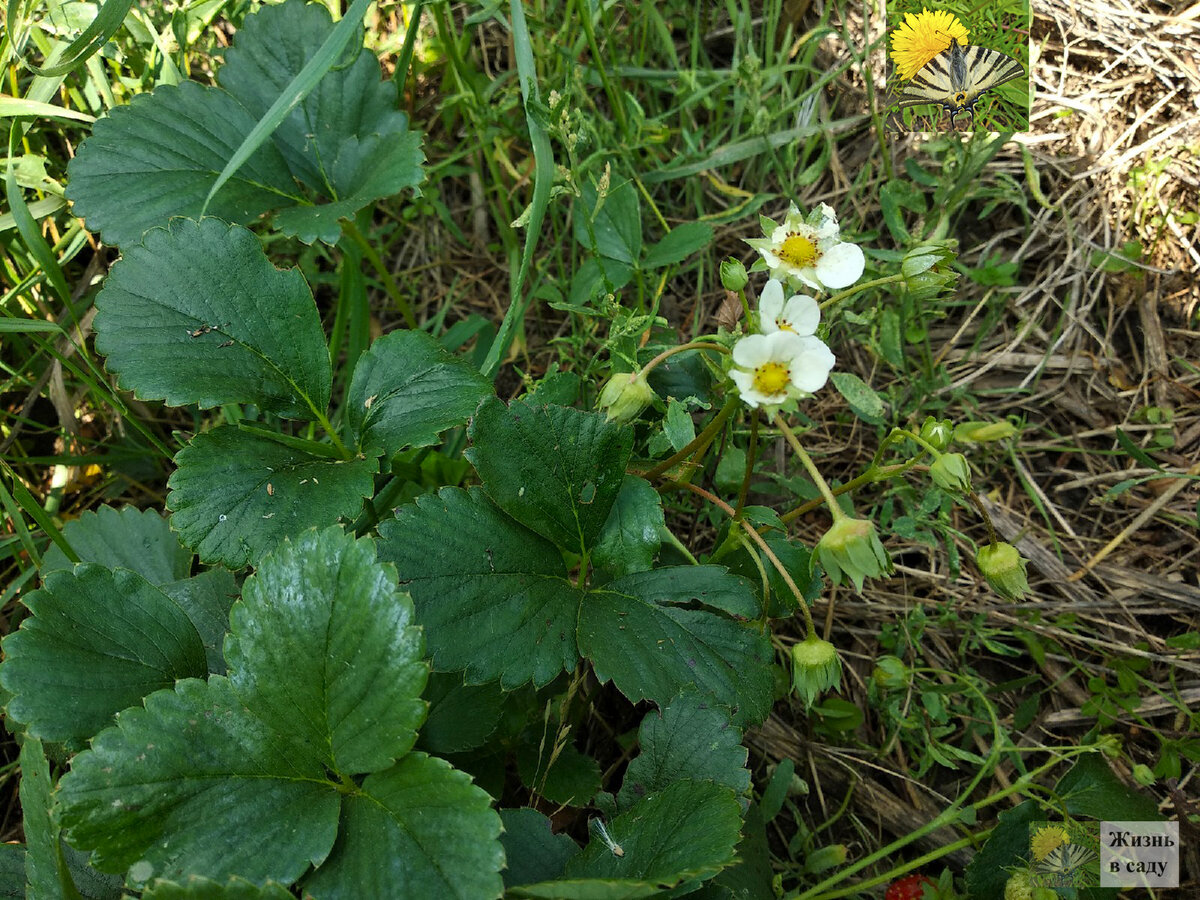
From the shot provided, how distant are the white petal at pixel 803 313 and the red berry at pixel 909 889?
1.06m

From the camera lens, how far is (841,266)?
1.51 m

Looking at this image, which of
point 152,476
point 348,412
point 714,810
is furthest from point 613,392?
point 152,476

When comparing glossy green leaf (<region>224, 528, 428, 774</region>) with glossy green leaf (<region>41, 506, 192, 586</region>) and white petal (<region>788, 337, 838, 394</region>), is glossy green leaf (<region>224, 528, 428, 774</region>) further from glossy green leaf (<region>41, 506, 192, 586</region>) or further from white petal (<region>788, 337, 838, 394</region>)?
white petal (<region>788, 337, 838, 394</region>)

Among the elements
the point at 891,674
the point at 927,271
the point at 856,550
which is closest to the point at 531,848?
the point at 856,550

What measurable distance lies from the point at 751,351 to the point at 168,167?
132 centimetres

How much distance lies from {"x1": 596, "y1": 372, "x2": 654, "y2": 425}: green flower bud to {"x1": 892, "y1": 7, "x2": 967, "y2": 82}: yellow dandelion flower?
94 cm

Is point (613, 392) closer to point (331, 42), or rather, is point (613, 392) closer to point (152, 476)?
point (331, 42)

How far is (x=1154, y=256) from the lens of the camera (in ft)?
7.88

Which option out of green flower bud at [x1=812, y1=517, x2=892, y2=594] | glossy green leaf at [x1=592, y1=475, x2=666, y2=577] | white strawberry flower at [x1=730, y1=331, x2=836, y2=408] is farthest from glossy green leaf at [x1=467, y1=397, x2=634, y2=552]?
green flower bud at [x1=812, y1=517, x2=892, y2=594]

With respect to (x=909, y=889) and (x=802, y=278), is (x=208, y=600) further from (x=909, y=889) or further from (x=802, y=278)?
(x=909, y=889)

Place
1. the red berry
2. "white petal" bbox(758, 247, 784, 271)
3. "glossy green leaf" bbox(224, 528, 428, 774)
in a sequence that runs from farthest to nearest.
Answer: the red berry → "white petal" bbox(758, 247, 784, 271) → "glossy green leaf" bbox(224, 528, 428, 774)

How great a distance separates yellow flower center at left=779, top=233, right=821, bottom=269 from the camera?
152cm

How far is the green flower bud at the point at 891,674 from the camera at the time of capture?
1.79 meters

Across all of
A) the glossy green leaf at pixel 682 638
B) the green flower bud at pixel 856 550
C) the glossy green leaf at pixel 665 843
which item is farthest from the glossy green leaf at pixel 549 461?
the glossy green leaf at pixel 665 843
